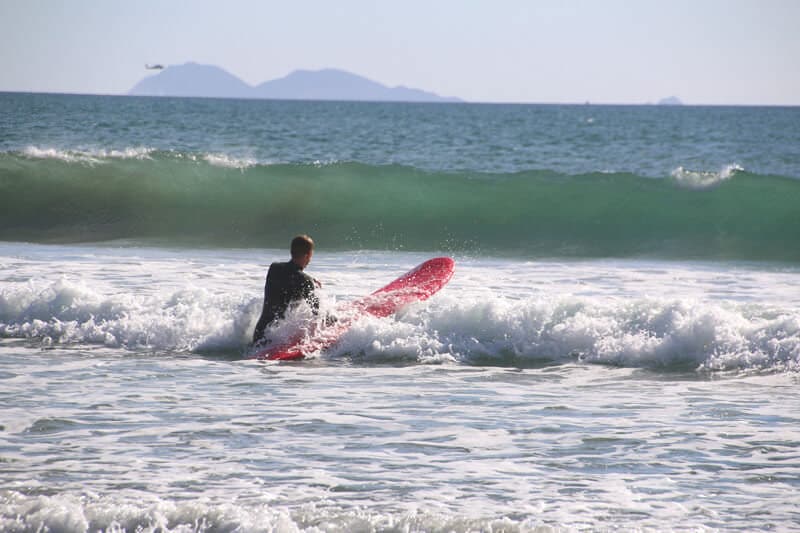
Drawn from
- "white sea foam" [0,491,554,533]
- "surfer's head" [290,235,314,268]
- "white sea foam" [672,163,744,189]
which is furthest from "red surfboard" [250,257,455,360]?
"white sea foam" [672,163,744,189]

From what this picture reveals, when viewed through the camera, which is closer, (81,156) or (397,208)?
(397,208)

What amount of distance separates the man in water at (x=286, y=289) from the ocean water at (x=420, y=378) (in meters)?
0.20

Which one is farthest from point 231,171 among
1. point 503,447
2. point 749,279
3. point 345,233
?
point 503,447

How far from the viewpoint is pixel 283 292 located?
8.40 meters

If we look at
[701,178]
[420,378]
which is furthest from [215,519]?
[701,178]

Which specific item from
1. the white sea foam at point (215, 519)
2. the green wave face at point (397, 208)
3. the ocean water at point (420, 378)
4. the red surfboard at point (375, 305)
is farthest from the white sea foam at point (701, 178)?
the white sea foam at point (215, 519)

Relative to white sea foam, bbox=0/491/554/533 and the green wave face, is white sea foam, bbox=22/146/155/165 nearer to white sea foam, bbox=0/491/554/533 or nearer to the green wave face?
the green wave face

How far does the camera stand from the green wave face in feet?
55.9

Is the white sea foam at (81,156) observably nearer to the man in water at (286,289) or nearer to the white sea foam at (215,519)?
the man in water at (286,289)

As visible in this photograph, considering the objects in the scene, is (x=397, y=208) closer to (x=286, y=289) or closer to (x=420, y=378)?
(x=286, y=289)

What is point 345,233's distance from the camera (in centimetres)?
1786

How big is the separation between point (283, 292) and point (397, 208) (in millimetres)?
11559

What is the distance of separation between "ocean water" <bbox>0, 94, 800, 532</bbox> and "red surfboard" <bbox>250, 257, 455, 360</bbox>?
0.52 ft

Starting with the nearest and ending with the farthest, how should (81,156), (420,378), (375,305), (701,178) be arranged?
1. (420,378)
2. (375,305)
3. (701,178)
4. (81,156)
